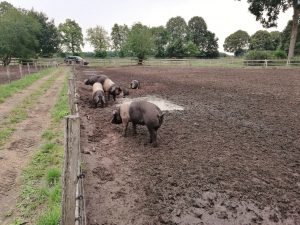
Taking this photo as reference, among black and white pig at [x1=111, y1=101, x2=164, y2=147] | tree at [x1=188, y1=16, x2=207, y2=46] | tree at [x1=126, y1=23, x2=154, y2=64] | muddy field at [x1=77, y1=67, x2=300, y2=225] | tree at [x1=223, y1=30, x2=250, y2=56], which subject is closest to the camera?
muddy field at [x1=77, y1=67, x2=300, y2=225]

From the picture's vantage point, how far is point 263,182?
5242 millimetres

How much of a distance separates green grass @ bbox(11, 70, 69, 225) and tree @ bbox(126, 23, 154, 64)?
4254 centimetres

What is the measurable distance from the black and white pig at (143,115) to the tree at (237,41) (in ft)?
330

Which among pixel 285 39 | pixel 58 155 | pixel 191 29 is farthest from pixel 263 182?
pixel 191 29

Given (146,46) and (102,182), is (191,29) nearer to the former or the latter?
(146,46)

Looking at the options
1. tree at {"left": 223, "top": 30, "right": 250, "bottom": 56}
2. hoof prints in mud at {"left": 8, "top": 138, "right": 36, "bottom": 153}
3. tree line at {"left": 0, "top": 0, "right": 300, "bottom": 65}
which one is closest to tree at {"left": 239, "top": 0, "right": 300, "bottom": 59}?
tree line at {"left": 0, "top": 0, "right": 300, "bottom": 65}

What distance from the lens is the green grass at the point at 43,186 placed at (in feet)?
13.9

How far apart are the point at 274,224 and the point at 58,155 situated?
4.15 m

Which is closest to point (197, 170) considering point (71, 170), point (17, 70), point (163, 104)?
point (71, 170)

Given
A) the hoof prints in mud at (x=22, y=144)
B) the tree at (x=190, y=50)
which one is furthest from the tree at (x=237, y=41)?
the hoof prints in mud at (x=22, y=144)

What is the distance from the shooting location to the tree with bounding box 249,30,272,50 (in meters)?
83.2

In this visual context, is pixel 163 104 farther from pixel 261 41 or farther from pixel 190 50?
pixel 261 41

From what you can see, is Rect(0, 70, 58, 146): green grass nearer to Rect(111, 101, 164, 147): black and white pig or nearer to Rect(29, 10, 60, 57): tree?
Rect(111, 101, 164, 147): black and white pig

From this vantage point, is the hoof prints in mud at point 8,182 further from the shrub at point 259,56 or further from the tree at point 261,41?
the tree at point 261,41
